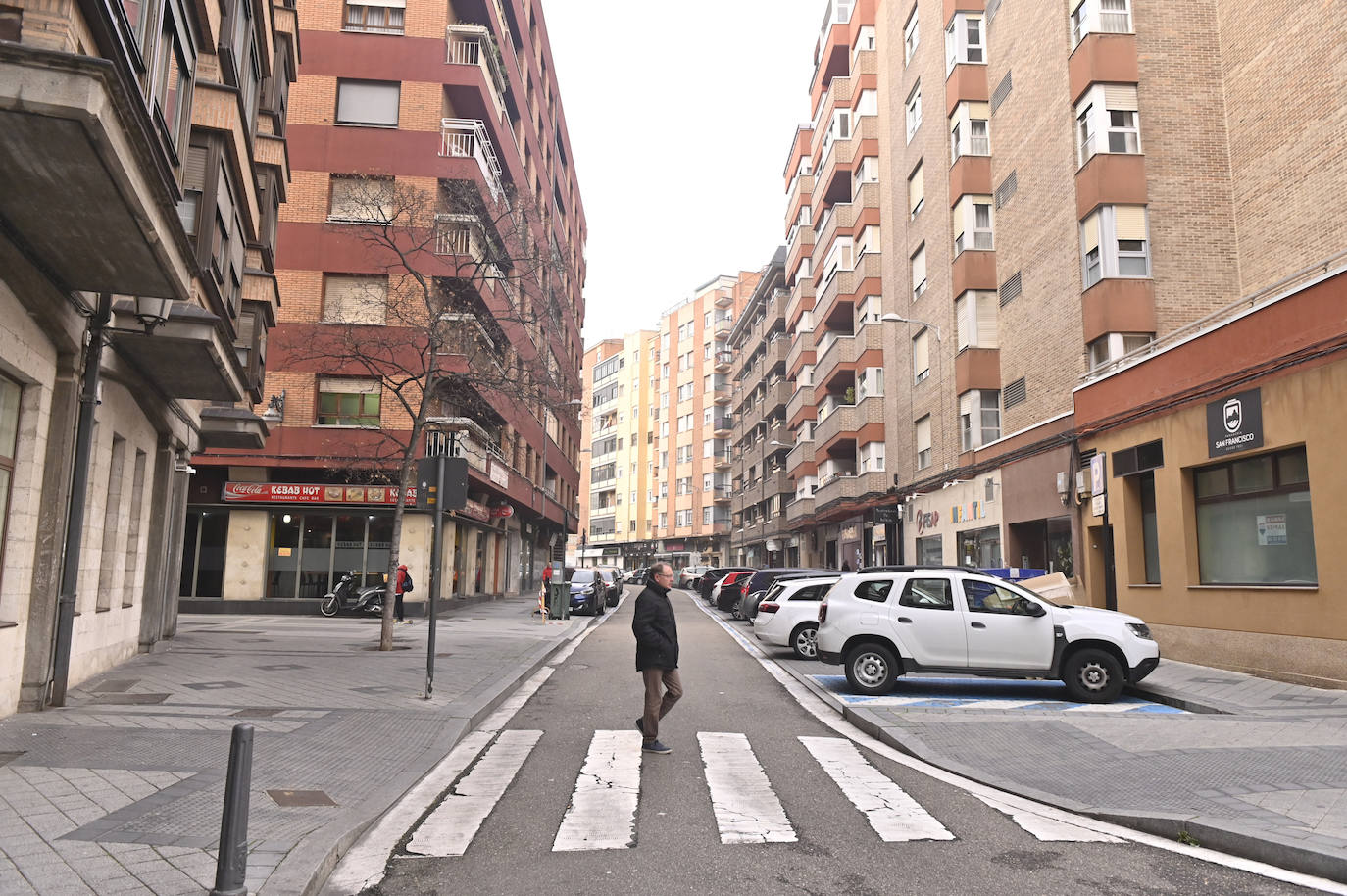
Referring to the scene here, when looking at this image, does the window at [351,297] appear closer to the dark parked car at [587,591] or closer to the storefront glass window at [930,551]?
the dark parked car at [587,591]

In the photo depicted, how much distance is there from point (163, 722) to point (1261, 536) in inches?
550

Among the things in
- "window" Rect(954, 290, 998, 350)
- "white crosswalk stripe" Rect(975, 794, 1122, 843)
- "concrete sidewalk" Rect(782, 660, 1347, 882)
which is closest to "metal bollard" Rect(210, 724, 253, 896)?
"white crosswalk stripe" Rect(975, 794, 1122, 843)

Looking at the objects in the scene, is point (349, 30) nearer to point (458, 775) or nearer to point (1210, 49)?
point (1210, 49)

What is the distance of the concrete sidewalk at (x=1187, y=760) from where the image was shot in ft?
19.1

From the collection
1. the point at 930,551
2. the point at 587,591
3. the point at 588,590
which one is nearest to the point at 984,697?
the point at 930,551

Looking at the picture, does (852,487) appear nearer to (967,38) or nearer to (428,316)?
(967,38)

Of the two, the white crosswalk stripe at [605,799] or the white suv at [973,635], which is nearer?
the white crosswalk stripe at [605,799]

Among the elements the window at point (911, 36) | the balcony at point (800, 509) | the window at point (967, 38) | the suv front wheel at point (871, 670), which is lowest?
the suv front wheel at point (871, 670)

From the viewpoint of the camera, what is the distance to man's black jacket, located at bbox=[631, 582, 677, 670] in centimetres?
862

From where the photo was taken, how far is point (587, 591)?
1262 inches

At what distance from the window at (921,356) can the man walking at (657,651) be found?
77.5 feet

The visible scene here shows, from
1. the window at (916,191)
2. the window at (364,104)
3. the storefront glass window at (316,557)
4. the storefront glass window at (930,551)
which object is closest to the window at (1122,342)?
the storefront glass window at (930,551)

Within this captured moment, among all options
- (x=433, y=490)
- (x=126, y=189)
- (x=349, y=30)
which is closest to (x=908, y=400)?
(x=349, y=30)

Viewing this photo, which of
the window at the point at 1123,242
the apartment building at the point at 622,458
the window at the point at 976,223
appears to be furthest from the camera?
the apartment building at the point at 622,458
